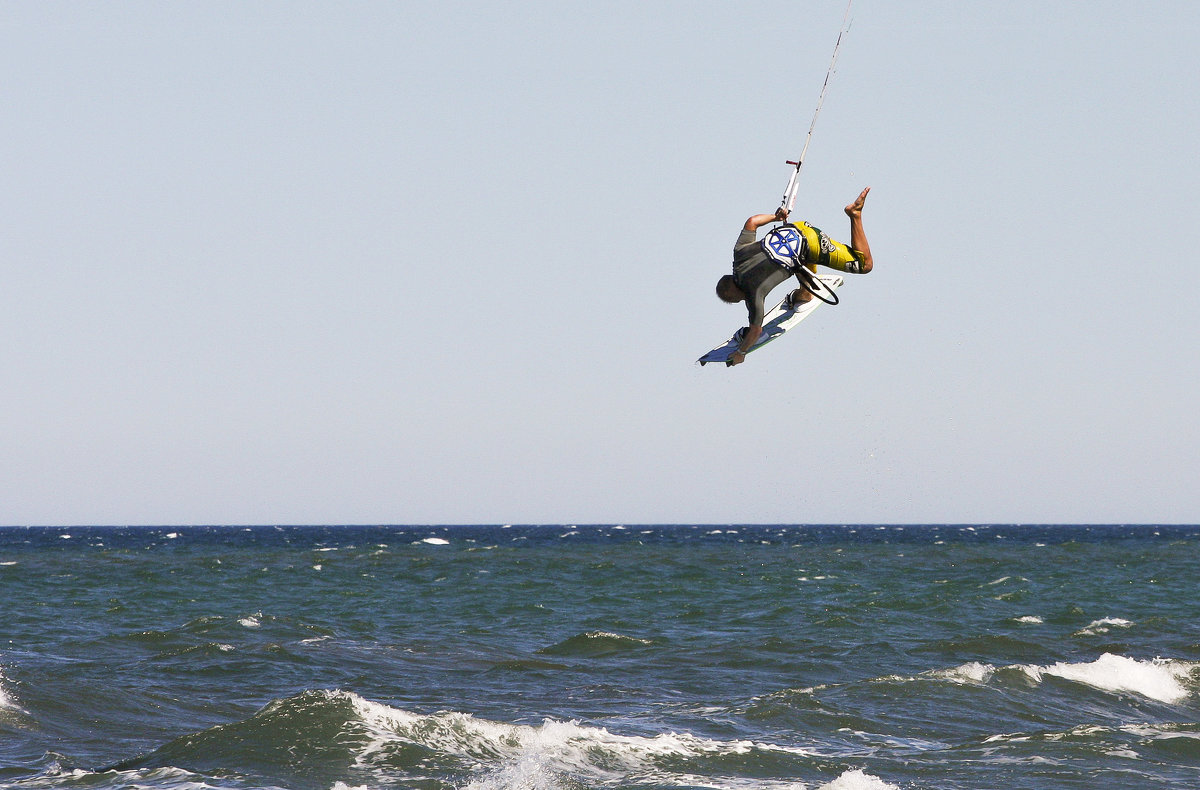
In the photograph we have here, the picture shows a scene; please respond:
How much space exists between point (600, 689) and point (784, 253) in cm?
846

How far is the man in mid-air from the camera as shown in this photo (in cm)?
1106

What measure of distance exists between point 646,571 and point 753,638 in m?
21.4

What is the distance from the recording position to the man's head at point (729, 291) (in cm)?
1157

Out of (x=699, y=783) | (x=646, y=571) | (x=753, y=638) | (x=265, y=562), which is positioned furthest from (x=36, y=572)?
(x=699, y=783)

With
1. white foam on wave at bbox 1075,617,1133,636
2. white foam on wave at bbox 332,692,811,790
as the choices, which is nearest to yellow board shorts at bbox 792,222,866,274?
white foam on wave at bbox 332,692,811,790

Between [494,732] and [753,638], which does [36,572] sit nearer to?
[753,638]

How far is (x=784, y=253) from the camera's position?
11055 mm

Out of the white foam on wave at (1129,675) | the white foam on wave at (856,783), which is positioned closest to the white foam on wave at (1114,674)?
the white foam on wave at (1129,675)

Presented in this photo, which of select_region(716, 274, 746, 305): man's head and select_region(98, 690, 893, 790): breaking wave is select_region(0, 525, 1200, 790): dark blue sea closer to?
select_region(98, 690, 893, 790): breaking wave

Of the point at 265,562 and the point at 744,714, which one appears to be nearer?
the point at 744,714

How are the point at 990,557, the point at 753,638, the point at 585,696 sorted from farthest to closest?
the point at 990,557
the point at 753,638
the point at 585,696

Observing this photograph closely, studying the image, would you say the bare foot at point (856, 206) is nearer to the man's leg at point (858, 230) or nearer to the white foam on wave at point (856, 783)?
the man's leg at point (858, 230)

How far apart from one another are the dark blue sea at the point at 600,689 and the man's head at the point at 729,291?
464 centimetres

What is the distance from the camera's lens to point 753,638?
2317 centimetres
